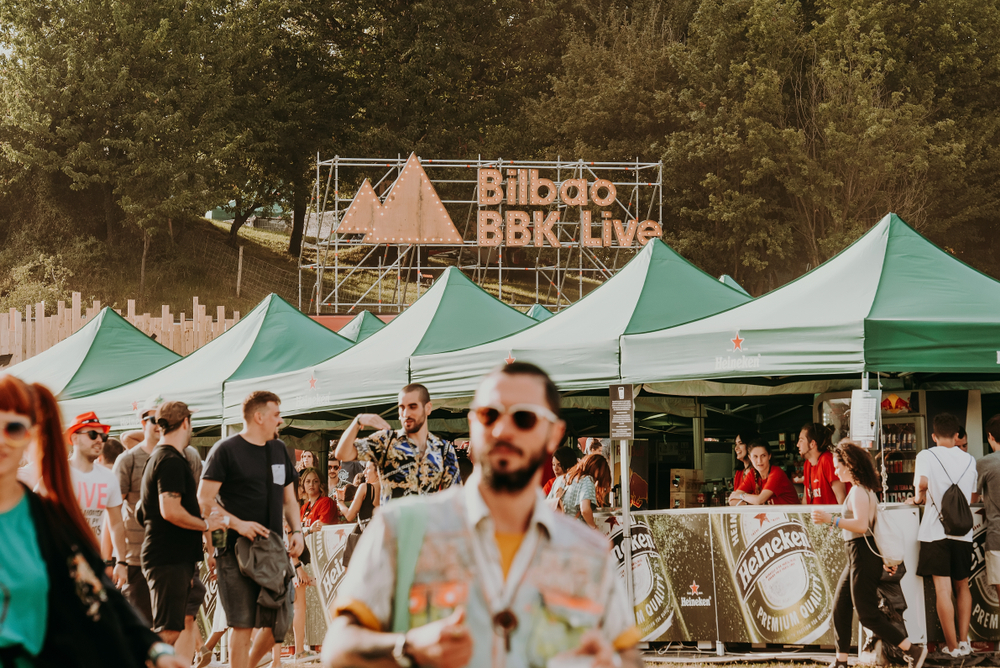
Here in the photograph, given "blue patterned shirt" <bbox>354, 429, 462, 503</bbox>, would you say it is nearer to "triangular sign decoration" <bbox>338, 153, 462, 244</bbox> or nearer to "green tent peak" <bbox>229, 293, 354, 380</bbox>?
"green tent peak" <bbox>229, 293, 354, 380</bbox>

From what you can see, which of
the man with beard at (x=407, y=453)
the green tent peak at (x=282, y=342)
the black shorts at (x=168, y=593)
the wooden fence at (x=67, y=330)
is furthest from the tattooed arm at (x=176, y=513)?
the wooden fence at (x=67, y=330)

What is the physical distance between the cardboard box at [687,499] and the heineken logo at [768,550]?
357 cm

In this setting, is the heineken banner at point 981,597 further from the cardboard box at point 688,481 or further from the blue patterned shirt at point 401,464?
the cardboard box at point 688,481

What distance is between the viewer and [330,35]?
47531 millimetres

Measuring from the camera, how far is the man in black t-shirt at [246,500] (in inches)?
274

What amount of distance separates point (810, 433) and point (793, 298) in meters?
1.11

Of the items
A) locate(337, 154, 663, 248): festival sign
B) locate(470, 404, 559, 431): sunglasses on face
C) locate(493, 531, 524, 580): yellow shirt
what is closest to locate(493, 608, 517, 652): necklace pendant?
locate(493, 531, 524, 580): yellow shirt

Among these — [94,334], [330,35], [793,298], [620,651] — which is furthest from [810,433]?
[330,35]

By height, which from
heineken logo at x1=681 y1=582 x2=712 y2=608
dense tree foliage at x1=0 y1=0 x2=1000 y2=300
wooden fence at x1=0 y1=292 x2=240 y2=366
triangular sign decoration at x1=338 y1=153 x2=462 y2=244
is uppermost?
dense tree foliage at x1=0 y1=0 x2=1000 y2=300

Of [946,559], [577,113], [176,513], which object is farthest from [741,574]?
[577,113]

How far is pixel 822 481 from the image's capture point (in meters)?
9.80

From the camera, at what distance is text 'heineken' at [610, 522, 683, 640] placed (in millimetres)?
9703

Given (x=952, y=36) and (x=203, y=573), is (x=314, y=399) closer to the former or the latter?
(x=203, y=573)

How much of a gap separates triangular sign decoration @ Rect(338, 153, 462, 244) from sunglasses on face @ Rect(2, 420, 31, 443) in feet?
91.6
